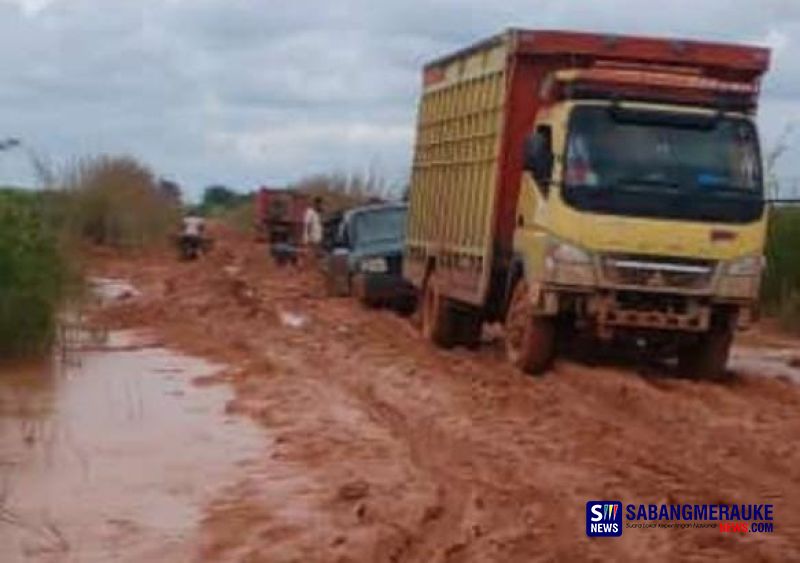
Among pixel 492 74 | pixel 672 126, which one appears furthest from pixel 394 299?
pixel 672 126

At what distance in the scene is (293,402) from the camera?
17.8 m

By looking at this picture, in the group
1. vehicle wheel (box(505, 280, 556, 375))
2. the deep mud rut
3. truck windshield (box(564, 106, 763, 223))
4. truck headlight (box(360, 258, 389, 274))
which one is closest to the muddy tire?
truck headlight (box(360, 258, 389, 274))

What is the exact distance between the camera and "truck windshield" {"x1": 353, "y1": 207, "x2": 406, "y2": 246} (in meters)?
31.1

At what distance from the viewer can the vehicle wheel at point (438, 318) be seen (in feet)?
76.1

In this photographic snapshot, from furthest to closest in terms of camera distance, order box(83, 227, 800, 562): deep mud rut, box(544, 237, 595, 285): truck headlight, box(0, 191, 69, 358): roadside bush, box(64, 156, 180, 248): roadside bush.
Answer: box(64, 156, 180, 248): roadside bush < box(0, 191, 69, 358): roadside bush < box(544, 237, 595, 285): truck headlight < box(83, 227, 800, 562): deep mud rut

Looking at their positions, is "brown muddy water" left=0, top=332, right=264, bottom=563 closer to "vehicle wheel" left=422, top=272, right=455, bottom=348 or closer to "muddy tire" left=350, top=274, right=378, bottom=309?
"vehicle wheel" left=422, top=272, right=455, bottom=348

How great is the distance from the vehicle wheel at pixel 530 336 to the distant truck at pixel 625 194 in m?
0.02

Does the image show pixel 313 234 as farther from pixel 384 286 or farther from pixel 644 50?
pixel 644 50

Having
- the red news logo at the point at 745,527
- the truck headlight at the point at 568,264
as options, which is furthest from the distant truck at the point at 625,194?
the red news logo at the point at 745,527

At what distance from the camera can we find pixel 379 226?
104 feet


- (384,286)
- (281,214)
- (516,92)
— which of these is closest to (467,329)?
(516,92)

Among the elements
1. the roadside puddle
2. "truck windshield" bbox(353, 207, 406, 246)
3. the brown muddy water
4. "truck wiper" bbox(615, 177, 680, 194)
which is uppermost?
"truck wiper" bbox(615, 177, 680, 194)

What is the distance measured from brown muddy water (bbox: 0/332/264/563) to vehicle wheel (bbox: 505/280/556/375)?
2.90 meters

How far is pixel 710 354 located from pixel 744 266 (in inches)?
49.1
